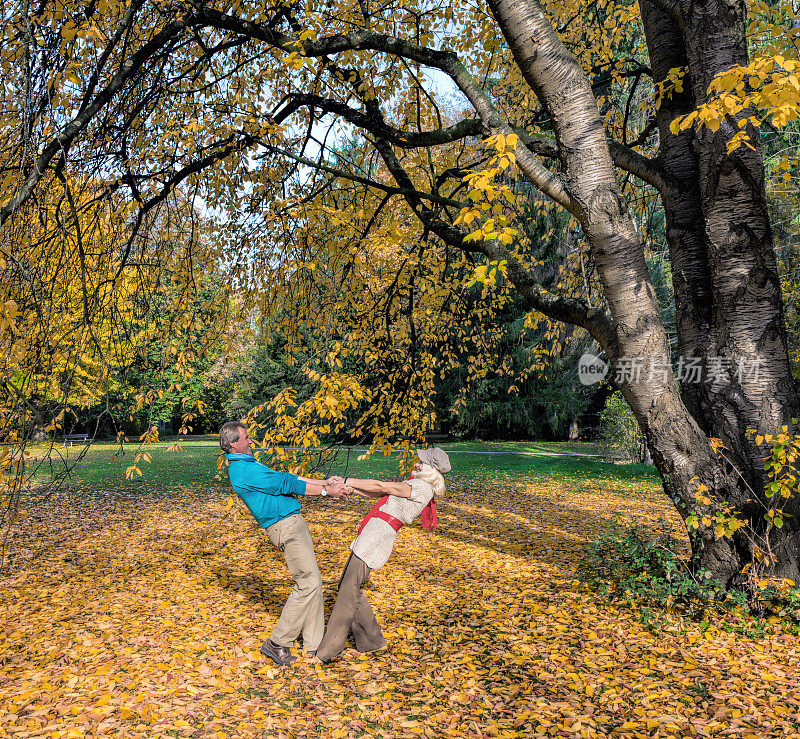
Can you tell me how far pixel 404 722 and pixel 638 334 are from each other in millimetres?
2934

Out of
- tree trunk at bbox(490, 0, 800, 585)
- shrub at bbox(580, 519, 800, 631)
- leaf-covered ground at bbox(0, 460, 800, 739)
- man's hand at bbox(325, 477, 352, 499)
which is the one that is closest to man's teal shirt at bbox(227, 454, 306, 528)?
man's hand at bbox(325, 477, 352, 499)

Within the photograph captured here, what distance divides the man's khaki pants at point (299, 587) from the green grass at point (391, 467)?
23.3 feet

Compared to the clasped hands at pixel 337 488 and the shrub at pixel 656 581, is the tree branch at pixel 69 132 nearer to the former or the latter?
the clasped hands at pixel 337 488

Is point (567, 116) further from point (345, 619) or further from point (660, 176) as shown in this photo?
point (345, 619)

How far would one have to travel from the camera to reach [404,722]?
3.10m

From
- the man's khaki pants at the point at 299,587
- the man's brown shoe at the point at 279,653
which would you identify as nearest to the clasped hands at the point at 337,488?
the man's khaki pants at the point at 299,587

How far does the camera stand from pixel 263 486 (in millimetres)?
3621

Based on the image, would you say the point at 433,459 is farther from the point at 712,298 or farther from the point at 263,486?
the point at 712,298

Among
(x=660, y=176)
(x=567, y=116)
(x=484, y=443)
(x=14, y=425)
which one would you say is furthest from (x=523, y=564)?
(x=484, y=443)

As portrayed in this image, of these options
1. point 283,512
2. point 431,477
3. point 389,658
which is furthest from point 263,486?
point 389,658

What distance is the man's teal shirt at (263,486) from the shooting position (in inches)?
143

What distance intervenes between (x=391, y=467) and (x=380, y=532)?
42.0ft

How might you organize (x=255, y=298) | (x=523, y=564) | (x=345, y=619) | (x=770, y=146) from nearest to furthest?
(x=345, y=619), (x=523, y=564), (x=255, y=298), (x=770, y=146)

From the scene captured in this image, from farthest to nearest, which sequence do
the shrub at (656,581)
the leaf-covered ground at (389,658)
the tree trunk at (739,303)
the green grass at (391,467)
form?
1. the green grass at (391,467)
2. the shrub at (656,581)
3. the tree trunk at (739,303)
4. the leaf-covered ground at (389,658)
